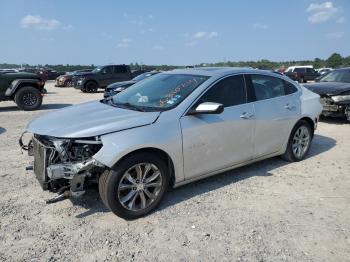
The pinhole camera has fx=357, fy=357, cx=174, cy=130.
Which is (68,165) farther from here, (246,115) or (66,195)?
(246,115)

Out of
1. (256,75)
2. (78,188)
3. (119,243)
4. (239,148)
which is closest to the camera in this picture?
(119,243)

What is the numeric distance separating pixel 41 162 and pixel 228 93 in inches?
100.0

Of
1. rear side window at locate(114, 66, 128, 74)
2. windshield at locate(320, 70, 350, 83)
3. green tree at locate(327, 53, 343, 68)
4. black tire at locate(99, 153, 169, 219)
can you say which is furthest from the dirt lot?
green tree at locate(327, 53, 343, 68)

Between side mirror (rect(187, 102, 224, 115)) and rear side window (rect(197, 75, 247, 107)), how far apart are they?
6.6 inches

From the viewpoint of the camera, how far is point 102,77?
922 inches

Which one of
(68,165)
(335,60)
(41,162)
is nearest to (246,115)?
(68,165)

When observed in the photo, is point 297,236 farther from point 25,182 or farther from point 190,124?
point 25,182

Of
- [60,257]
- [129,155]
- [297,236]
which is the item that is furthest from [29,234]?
[297,236]

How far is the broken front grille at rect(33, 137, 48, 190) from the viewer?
3.89 meters

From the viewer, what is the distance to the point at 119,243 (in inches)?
140

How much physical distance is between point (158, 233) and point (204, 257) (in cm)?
62

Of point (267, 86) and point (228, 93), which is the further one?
point (267, 86)

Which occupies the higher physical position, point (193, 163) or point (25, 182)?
point (193, 163)

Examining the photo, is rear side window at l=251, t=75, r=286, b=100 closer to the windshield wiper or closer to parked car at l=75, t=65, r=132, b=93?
the windshield wiper
